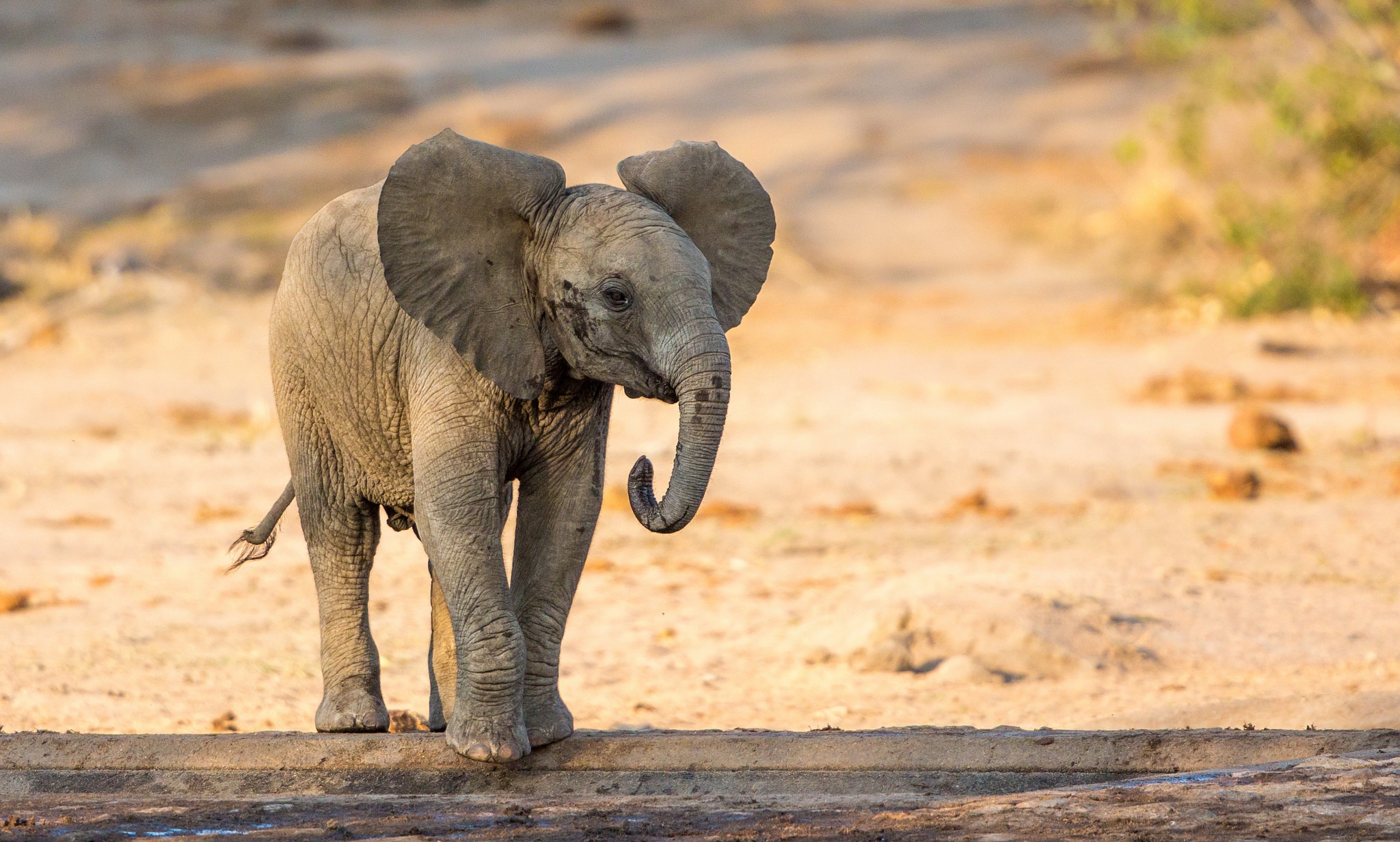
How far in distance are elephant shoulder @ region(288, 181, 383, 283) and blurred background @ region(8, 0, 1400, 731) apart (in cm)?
192

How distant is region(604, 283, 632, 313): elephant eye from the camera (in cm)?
438

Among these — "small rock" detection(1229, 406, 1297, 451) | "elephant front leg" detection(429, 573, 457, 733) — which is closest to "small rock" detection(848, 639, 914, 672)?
"elephant front leg" detection(429, 573, 457, 733)

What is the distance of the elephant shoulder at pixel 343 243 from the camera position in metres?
4.97

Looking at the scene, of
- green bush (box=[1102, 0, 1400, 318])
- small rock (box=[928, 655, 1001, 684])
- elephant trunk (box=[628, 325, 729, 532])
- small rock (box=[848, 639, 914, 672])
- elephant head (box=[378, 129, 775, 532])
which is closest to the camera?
elephant trunk (box=[628, 325, 729, 532])

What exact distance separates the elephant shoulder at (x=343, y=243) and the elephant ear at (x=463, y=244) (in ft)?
1.17

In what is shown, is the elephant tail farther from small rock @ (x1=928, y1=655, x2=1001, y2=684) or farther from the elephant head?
small rock @ (x1=928, y1=655, x2=1001, y2=684)

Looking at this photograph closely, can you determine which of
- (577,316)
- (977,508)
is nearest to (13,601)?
(577,316)

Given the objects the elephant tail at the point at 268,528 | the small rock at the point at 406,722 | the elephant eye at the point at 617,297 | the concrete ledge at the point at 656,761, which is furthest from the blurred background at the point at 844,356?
the elephant eye at the point at 617,297

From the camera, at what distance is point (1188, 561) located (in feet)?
28.0

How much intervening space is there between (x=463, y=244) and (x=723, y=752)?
1570mm

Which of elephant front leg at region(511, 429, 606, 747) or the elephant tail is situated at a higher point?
the elephant tail

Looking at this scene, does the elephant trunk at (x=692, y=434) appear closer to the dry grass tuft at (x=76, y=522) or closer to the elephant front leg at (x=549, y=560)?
the elephant front leg at (x=549, y=560)

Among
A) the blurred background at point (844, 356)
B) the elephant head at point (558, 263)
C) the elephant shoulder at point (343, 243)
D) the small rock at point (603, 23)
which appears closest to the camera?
the elephant head at point (558, 263)

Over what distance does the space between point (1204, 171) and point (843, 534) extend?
9.59 m
